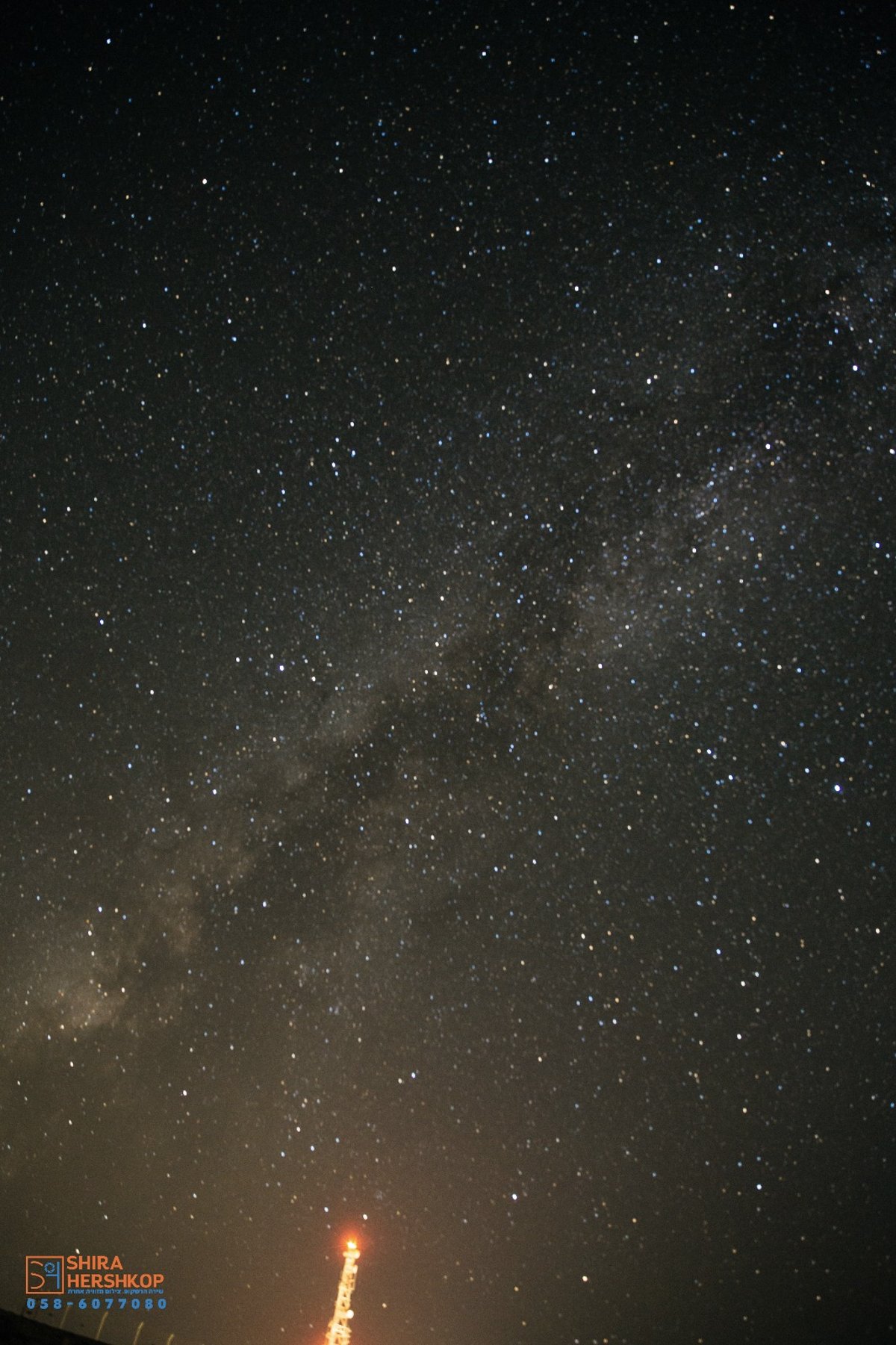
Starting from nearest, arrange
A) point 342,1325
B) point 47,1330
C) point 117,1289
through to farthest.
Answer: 1. point 47,1330
2. point 342,1325
3. point 117,1289

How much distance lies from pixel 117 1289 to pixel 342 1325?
7951mm

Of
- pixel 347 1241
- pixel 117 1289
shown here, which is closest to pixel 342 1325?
pixel 347 1241

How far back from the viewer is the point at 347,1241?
29.3 meters

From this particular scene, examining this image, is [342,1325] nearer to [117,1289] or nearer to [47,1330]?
[117,1289]

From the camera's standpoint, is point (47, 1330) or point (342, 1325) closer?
point (47, 1330)

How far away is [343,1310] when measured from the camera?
86.2 feet

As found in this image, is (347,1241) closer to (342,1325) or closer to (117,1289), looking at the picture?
(342,1325)

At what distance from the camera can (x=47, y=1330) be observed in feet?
51.0

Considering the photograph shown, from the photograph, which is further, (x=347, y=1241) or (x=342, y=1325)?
(x=347, y=1241)

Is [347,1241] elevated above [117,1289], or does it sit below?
above

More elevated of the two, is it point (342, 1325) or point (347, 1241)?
point (347, 1241)

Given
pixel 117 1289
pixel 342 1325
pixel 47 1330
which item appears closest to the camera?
pixel 47 1330

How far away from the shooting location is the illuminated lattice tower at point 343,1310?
1013 inches

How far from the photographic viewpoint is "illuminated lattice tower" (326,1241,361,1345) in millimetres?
25736
